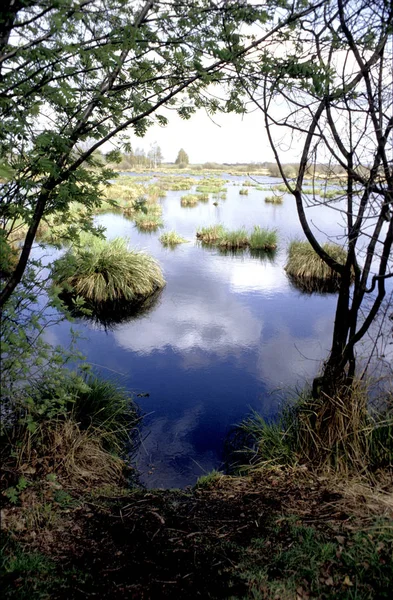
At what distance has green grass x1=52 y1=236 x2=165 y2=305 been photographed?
10.0 metres

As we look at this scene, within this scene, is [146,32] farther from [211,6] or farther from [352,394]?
[352,394]

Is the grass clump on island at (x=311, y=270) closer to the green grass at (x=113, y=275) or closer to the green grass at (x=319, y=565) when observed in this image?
the green grass at (x=113, y=275)

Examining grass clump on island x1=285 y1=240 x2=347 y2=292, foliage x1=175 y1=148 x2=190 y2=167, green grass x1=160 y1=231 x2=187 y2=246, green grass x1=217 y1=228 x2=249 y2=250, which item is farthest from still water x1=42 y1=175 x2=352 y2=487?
foliage x1=175 y1=148 x2=190 y2=167

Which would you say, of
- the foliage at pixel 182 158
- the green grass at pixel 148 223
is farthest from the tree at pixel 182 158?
the green grass at pixel 148 223

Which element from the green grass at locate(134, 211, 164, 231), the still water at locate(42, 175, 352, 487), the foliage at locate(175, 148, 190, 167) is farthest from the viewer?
the foliage at locate(175, 148, 190, 167)

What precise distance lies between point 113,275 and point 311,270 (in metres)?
5.98

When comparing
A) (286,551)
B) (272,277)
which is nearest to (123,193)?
(272,277)

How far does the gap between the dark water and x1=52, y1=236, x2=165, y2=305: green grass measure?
0.71 meters

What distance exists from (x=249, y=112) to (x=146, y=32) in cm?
113

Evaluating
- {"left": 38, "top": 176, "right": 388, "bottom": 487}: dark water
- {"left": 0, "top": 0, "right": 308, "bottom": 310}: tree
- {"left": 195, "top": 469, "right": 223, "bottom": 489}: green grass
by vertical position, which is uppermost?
{"left": 0, "top": 0, "right": 308, "bottom": 310}: tree

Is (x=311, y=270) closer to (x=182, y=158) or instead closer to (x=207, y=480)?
(x=207, y=480)

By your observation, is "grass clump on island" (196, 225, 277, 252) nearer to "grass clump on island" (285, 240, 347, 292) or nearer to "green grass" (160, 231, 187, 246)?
"green grass" (160, 231, 187, 246)

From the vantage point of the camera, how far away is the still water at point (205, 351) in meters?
5.21

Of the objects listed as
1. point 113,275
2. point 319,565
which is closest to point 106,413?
point 319,565
